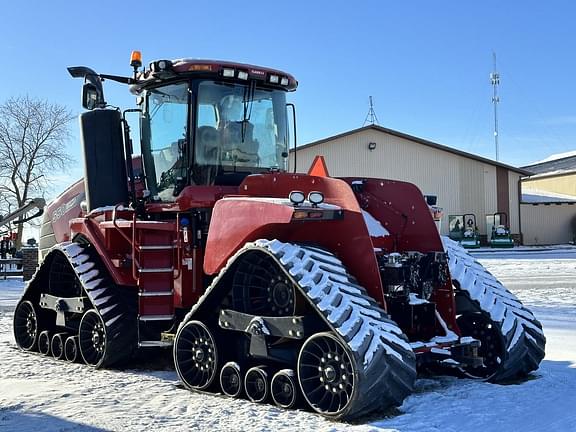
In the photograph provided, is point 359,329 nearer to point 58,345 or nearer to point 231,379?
point 231,379

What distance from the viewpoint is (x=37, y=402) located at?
6.05m

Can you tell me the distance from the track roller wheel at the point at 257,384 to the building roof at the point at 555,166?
58212 mm

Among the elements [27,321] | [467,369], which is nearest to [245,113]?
[467,369]

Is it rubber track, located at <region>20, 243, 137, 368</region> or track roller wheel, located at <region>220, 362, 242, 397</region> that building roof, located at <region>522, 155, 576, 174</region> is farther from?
track roller wheel, located at <region>220, 362, 242, 397</region>

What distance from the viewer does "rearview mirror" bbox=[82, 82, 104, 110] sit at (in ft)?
25.4

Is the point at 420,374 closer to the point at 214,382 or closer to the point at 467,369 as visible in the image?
the point at 467,369

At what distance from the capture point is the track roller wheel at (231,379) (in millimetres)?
5969

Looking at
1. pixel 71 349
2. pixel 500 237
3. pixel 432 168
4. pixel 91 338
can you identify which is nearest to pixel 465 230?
pixel 500 237

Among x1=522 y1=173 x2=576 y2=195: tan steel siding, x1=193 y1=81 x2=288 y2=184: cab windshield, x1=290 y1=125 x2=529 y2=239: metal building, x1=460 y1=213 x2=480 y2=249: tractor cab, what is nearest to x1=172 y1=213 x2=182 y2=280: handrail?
x1=193 y1=81 x2=288 y2=184: cab windshield

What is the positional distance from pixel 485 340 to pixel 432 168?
121ft

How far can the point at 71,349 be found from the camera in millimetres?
8180

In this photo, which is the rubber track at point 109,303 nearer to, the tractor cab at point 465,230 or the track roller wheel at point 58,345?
the track roller wheel at point 58,345

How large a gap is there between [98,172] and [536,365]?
4.92 meters

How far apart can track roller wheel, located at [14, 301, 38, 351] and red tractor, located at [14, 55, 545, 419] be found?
0.03 metres
